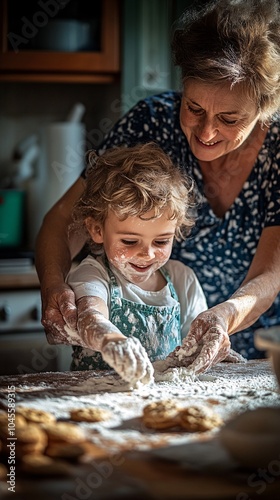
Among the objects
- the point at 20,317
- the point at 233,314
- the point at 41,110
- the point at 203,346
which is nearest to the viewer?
the point at 203,346

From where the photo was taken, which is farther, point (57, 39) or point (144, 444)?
point (57, 39)

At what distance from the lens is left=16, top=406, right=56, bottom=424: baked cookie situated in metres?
1.17

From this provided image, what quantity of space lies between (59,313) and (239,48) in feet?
2.29

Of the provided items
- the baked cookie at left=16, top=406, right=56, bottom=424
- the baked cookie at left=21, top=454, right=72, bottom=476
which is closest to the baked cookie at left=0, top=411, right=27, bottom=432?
the baked cookie at left=16, top=406, right=56, bottom=424

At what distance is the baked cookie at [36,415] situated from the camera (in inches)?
46.1

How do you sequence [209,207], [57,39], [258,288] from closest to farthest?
[258,288] → [209,207] → [57,39]

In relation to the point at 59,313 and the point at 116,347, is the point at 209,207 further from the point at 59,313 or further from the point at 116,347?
the point at 116,347

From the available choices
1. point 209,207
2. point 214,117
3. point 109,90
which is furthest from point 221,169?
point 109,90

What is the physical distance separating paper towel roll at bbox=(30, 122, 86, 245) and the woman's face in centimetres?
160

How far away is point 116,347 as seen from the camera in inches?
54.6

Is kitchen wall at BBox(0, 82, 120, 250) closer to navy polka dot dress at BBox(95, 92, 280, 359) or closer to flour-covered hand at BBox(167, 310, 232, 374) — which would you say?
navy polka dot dress at BBox(95, 92, 280, 359)

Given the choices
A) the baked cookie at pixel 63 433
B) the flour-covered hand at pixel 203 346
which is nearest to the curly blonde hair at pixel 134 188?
the flour-covered hand at pixel 203 346

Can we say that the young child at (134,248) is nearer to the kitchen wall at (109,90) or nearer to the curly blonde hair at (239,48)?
the curly blonde hair at (239,48)

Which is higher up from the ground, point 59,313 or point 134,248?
point 134,248
